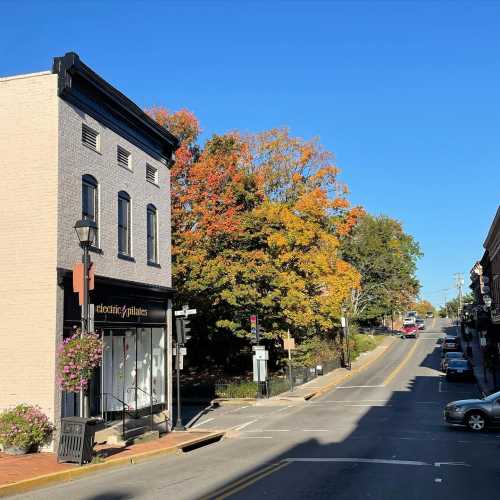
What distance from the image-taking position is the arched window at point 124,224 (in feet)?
65.0

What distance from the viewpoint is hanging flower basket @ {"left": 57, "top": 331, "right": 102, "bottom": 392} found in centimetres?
1389

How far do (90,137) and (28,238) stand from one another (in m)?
3.96

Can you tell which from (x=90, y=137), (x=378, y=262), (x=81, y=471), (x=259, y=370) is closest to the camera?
(x=81, y=471)

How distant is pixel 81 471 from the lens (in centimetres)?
1316

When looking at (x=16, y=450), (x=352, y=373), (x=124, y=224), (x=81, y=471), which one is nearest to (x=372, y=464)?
(x=81, y=471)

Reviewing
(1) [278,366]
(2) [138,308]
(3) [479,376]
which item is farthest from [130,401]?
(3) [479,376]

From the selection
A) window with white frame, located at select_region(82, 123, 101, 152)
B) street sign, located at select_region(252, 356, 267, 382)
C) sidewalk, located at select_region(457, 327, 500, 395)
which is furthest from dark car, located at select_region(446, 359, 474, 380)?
window with white frame, located at select_region(82, 123, 101, 152)

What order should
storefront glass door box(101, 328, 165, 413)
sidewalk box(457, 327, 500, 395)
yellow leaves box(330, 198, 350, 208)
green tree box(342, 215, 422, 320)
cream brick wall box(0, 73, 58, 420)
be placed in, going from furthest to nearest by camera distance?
green tree box(342, 215, 422, 320)
yellow leaves box(330, 198, 350, 208)
sidewalk box(457, 327, 500, 395)
storefront glass door box(101, 328, 165, 413)
cream brick wall box(0, 73, 58, 420)

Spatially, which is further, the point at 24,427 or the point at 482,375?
the point at 482,375

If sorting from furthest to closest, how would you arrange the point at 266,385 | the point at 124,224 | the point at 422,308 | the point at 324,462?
the point at 422,308 → the point at 266,385 → the point at 124,224 → the point at 324,462

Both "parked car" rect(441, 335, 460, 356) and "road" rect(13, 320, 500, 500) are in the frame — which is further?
"parked car" rect(441, 335, 460, 356)

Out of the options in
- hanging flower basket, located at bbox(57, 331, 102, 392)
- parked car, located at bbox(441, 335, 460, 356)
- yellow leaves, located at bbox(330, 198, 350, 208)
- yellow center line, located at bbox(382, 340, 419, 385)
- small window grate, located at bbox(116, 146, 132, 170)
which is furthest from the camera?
parked car, located at bbox(441, 335, 460, 356)

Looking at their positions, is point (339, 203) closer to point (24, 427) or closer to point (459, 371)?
point (459, 371)

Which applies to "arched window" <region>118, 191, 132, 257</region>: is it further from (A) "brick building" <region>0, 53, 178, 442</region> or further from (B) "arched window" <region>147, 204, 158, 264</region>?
(B) "arched window" <region>147, 204, 158, 264</region>
